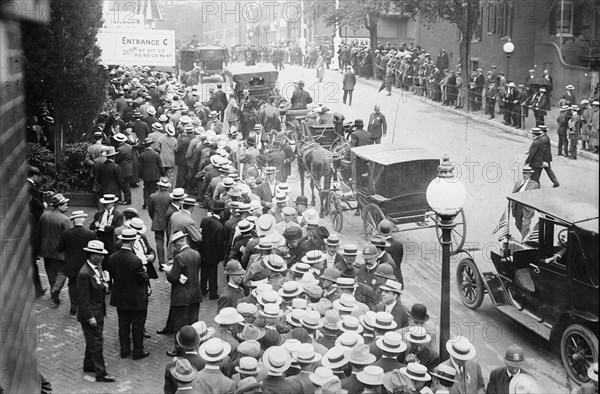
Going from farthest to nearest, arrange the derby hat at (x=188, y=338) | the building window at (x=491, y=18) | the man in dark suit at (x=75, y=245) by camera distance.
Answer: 1. the building window at (x=491, y=18)
2. the man in dark suit at (x=75, y=245)
3. the derby hat at (x=188, y=338)

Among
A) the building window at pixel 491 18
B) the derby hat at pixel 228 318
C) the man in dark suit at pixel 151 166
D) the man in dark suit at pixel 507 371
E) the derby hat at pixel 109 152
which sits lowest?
the man in dark suit at pixel 507 371

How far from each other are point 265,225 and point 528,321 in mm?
4021

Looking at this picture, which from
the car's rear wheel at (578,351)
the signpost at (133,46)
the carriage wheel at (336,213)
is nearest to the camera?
the car's rear wheel at (578,351)

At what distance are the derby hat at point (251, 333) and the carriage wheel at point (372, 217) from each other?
6.90 meters

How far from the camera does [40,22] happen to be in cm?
1703

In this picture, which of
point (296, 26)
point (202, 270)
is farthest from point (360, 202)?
point (296, 26)

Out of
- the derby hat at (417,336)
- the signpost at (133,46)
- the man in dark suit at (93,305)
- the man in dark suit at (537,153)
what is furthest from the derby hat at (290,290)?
the signpost at (133,46)

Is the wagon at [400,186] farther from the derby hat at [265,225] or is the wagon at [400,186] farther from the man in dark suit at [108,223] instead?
the man in dark suit at [108,223]

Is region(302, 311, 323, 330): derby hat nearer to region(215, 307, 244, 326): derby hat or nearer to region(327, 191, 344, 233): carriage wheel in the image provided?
region(215, 307, 244, 326): derby hat

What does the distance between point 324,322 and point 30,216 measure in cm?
660

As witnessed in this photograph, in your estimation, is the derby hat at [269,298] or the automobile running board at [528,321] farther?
the automobile running board at [528,321]

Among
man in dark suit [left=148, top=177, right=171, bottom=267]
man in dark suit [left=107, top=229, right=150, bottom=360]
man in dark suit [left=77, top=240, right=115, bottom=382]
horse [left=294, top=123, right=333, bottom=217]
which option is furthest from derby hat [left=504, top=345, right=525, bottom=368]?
horse [left=294, top=123, right=333, bottom=217]

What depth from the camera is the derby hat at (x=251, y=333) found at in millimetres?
7754

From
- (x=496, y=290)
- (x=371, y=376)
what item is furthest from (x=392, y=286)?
(x=496, y=290)
